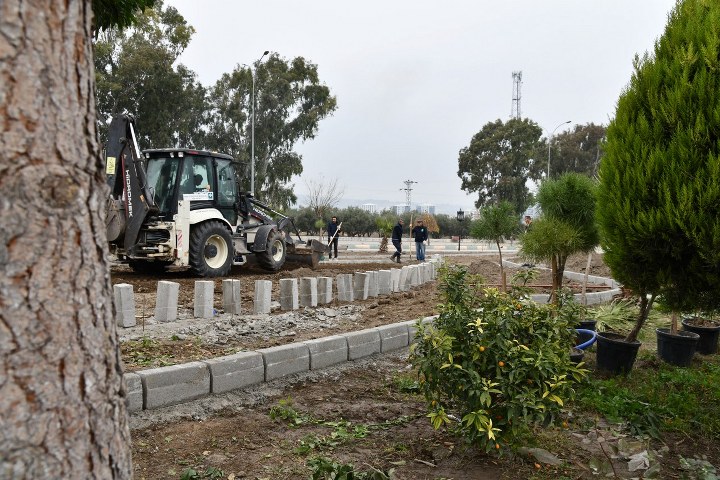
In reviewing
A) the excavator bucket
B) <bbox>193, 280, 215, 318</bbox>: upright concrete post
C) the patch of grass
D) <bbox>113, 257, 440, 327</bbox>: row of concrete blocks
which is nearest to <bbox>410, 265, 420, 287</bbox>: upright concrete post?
<bbox>113, 257, 440, 327</bbox>: row of concrete blocks

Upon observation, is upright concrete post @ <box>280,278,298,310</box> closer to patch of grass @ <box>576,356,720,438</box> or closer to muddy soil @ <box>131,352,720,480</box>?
muddy soil @ <box>131,352,720,480</box>

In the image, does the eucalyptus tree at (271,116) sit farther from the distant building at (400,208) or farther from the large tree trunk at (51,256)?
the large tree trunk at (51,256)

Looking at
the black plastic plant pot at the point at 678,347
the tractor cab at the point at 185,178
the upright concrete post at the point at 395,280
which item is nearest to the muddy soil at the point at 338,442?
the black plastic plant pot at the point at 678,347

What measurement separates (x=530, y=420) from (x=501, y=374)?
283 millimetres

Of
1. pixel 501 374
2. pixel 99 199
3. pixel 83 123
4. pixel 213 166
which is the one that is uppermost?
pixel 213 166

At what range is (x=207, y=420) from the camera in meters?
3.94

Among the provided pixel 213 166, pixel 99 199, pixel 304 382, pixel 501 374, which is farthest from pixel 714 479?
pixel 213 166

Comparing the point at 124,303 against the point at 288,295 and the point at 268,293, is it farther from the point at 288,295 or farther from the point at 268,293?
the point at 288,295

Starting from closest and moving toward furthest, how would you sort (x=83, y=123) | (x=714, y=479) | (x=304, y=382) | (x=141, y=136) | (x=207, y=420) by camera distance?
1. (x=83, y=123)
2. (x=714, y=479)
3. (x=207, y=420)
4. (x=304, y=382)
5. (x=141, y=136)

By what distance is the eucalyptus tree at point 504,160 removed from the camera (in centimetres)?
4850

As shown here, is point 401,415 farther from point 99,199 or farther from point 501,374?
point 99,199

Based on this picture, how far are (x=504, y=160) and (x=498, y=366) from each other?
1865 inches

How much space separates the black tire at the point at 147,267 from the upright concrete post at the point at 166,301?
5.13m

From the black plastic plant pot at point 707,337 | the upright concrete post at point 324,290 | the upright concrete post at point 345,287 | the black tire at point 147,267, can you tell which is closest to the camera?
the black plastic plant pot at point 707,337
